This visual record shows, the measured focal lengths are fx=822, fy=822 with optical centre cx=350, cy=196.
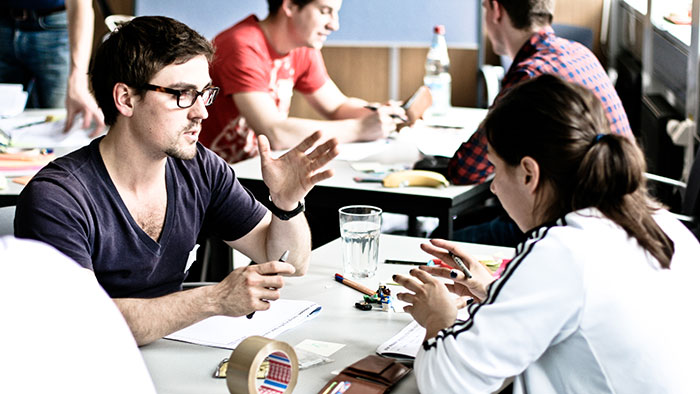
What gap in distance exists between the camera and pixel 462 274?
61.6 inches

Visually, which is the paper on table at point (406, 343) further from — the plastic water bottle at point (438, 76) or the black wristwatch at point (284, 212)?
the plastic water bottle at point (438, 76)

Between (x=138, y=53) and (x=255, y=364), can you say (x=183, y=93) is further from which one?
(x=255, y=364)

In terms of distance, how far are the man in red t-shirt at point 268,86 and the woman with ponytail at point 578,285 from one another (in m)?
1.72

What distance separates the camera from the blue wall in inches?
176

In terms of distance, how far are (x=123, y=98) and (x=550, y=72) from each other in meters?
1.32

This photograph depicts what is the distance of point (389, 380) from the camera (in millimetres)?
1303

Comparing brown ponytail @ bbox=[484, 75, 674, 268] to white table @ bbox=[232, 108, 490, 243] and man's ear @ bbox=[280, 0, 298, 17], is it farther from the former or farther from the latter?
man's ear @ bbox=[280, 0, 298, 17]

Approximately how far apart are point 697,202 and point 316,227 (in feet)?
4.43

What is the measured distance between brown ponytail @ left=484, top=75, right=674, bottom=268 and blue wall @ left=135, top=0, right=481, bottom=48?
10.7 ft

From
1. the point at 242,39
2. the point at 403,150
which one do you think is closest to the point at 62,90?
the point at 242,39

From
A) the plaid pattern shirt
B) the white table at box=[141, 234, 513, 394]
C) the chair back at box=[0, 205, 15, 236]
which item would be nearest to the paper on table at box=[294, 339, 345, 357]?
the white table at box=[141, 234, 513, 394]

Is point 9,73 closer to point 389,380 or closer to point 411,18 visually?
point 411,18

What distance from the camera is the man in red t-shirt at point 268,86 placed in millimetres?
2959

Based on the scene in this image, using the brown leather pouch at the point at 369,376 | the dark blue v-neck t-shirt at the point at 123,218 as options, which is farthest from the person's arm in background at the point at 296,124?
the brown leather pouch at the point at 369,376
